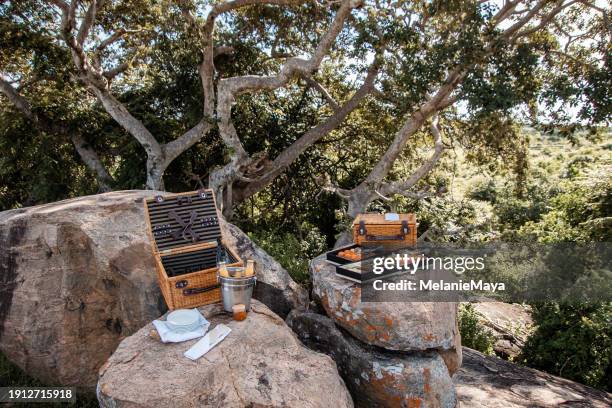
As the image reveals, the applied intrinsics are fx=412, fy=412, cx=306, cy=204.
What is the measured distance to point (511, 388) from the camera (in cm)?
571

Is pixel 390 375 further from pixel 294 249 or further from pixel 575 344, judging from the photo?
pixel 575 344

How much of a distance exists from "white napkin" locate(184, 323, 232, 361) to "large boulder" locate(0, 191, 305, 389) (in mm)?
1501

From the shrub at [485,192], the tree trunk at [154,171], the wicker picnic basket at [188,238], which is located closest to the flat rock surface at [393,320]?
the wicker picnic basket at [188,238]

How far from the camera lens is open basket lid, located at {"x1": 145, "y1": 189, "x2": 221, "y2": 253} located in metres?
4.71

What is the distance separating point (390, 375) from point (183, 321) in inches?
81.0

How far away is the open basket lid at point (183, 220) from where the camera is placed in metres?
4.71

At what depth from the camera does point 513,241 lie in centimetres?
1209

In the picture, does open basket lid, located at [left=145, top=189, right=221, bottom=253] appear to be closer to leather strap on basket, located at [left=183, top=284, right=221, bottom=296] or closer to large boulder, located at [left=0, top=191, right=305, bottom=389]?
large boulder, located at [left=0, top=191, right=305, bottom=389]

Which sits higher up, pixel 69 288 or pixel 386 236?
pixel 386 236

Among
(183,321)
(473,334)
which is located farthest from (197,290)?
(473,334)

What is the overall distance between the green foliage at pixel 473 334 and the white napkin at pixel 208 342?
5681 millimetres

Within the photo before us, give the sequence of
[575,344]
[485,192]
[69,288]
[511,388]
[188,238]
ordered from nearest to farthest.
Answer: [188,238]
[69,288]
[511,388]
[575,344]
[485,192]

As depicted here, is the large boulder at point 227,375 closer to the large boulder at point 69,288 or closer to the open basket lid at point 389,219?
the large boulder at point 69,288

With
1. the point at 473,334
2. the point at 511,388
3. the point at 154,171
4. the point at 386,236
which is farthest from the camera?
the point at 154,171
